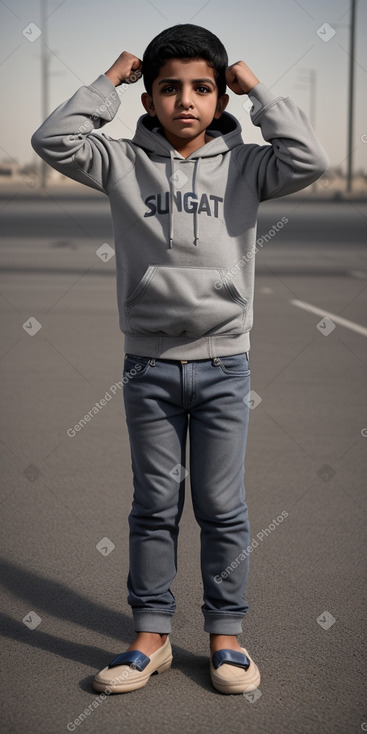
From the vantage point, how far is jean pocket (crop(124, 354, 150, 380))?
353 cm

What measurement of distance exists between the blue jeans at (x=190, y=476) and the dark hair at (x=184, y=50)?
93 centimetres

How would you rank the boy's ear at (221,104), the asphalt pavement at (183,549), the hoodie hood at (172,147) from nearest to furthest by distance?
the asphalt pavement at (183,549)
the hoodie hood at (172,147)
the boy's ear at (221,104)

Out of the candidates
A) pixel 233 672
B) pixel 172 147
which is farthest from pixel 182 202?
pixel 233 672

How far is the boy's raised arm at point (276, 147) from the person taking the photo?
347cm

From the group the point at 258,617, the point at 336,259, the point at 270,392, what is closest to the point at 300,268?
the point at 336,259

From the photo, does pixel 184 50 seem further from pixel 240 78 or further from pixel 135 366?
pixel 135 366

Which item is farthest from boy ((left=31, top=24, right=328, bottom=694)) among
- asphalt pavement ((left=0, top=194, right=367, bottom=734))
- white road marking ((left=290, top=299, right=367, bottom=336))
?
white road marking ((left=290, top=299, right=367, bottom=336))

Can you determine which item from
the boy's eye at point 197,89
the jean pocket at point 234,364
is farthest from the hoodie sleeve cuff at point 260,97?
the jean pocket at point 234,364

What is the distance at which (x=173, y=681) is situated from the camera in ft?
11.7

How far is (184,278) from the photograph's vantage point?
3.44m

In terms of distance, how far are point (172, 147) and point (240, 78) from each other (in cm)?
31

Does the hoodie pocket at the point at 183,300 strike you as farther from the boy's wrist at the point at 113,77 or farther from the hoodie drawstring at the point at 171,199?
the boy's wrist at the point at 113,77

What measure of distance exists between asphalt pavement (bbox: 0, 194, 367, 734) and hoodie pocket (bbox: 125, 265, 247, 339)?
3.84 feet

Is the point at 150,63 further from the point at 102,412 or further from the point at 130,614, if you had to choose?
the point at 102,412
